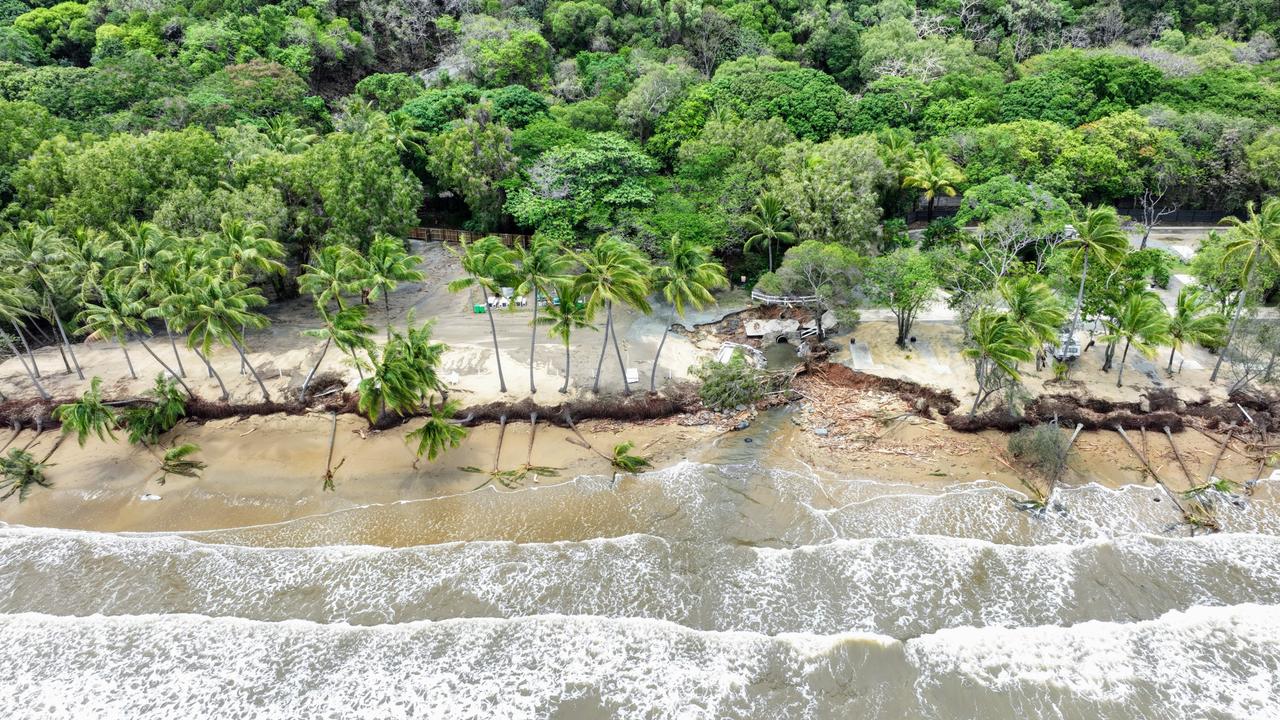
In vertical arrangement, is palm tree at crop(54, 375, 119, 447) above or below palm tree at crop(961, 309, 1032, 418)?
below

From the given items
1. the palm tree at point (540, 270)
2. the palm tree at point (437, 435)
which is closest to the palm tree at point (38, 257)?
the palm tree at point (437, 435)

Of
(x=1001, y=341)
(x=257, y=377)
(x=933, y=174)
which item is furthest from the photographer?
(x=933, y=174)

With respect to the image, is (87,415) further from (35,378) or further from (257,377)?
(35,378)

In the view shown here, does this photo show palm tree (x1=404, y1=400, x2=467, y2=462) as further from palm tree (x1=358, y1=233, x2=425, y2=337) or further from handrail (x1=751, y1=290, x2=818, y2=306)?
handrail (x1=751, y1=290, x2=818, y2=306)

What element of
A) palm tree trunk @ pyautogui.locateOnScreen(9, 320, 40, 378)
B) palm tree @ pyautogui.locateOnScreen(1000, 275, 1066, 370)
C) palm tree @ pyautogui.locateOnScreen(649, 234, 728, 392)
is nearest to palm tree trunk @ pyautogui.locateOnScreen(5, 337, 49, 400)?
palm tree trunk @ pyautogui.locateOnScreen(9, 320, 40, 378)

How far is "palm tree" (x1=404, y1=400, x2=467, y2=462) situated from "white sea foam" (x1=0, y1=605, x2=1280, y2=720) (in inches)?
290

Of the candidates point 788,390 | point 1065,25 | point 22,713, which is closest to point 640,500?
point 788,390

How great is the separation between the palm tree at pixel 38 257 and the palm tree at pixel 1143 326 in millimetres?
46032

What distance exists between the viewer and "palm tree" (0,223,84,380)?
1218 inches

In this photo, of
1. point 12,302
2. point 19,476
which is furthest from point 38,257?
point 19,476

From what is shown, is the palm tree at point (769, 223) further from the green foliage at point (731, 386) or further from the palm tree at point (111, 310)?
the palm tree at point (111, 310)

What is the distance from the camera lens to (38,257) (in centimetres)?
3109

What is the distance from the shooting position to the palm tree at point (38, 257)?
30.9m

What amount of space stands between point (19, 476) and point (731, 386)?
28.2m
